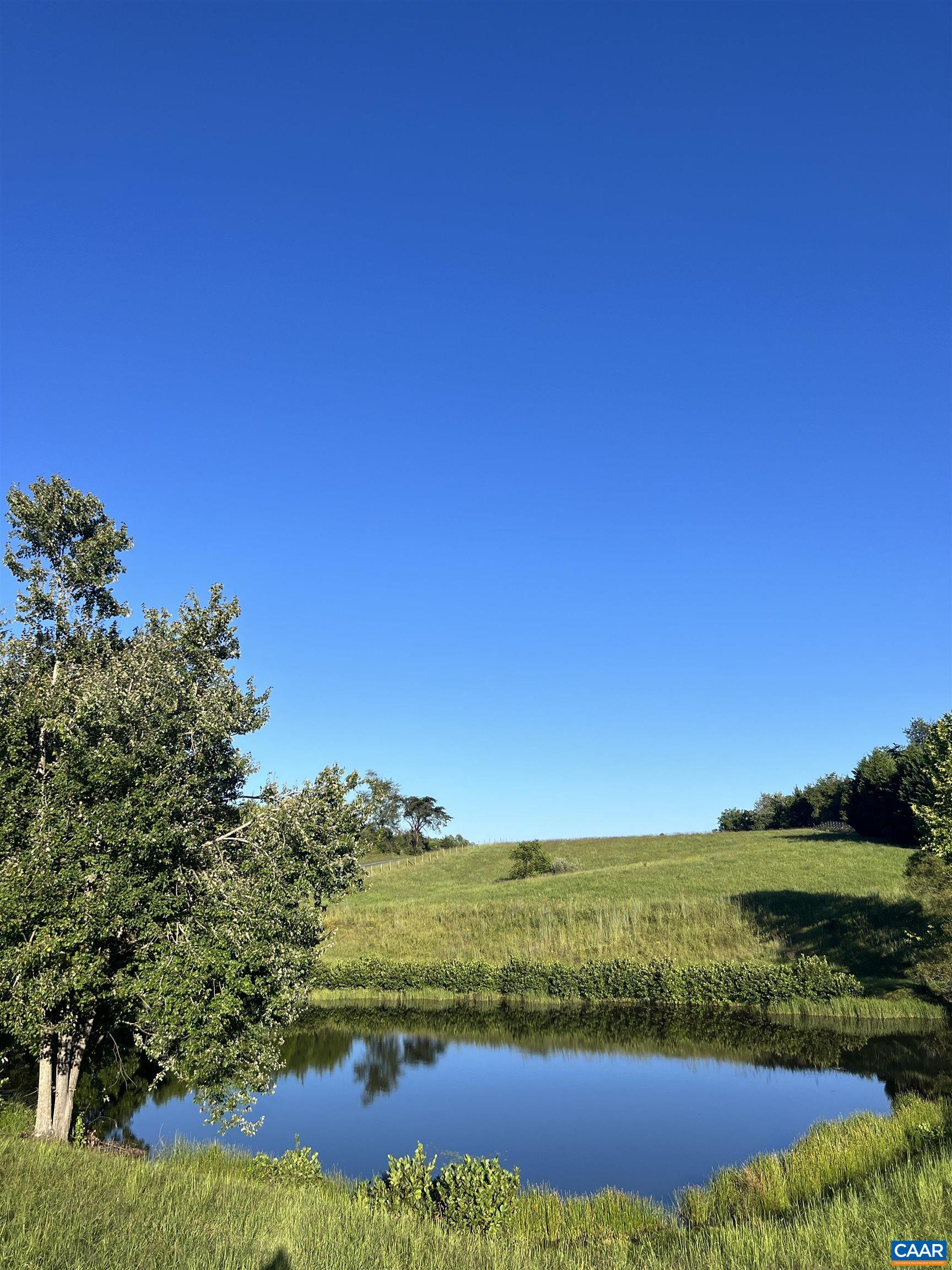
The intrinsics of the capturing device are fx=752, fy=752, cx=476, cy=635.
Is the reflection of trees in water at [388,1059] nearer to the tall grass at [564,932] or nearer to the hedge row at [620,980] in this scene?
the hedge row at [620,980]

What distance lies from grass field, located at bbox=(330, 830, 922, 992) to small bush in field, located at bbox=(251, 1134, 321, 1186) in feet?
65.1

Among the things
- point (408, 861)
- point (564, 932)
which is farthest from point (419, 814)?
point (564, 932)

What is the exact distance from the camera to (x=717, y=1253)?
13.3m

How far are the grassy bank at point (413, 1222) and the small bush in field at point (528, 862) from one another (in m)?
71.6

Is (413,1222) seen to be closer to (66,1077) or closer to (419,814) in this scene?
(66,1077)

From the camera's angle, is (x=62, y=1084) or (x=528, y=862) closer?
(x=62, y=1084)

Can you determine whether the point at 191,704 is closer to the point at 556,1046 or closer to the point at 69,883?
the point at 69,883

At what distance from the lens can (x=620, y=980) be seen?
48.9m

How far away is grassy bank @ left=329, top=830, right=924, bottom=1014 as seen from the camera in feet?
168

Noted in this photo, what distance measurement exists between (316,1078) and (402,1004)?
52.7 feet

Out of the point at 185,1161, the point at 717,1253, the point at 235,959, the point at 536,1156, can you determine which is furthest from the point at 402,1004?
the point at 717,1253

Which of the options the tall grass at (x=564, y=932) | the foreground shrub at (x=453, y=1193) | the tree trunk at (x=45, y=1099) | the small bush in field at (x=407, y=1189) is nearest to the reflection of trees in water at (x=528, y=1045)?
the tree trunk at (x=45, y=1099)

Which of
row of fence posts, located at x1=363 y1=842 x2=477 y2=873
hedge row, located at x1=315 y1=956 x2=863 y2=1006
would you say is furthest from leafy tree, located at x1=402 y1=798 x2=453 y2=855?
hedge row, located at x1=315 y1=956 x2=863 y2=1006
